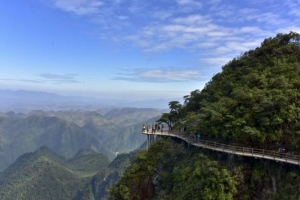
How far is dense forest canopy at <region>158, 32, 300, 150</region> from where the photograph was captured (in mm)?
24766

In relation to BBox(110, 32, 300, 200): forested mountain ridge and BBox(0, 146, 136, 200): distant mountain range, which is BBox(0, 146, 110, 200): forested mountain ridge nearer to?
BBox(0, 146, 136, 200): distant mountain range

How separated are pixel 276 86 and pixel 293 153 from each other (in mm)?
8947

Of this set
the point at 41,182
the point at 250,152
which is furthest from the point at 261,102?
the point at 41,182

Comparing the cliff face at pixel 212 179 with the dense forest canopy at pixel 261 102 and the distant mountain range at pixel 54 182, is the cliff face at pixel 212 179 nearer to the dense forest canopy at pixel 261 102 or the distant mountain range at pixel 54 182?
the dense forest canopy at pixel 261 102

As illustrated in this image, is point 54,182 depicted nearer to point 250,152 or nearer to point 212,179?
point 212,179

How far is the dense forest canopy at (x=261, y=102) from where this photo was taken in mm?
24766

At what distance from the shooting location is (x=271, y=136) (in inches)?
971

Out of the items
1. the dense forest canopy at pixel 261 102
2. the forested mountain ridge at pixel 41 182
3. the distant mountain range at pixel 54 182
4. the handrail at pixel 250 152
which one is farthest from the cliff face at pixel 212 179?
the forested mountain ridge at pixel 41 182

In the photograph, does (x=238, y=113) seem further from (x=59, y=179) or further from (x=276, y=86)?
(x=59, y=179)

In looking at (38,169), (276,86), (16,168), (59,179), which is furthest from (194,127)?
(16,168)

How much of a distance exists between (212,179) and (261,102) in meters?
9.93

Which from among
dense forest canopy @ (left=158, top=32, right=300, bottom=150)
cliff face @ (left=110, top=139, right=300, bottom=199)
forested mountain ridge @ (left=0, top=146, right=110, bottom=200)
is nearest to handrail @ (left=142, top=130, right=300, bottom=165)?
cliff face @ (left=110, top=139, right=300, bottom=199)

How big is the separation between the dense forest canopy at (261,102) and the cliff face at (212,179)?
2.46 metres

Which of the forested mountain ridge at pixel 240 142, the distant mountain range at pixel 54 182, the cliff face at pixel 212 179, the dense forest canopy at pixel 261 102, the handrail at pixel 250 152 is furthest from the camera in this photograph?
the distant mountain range at pixel 54 182
